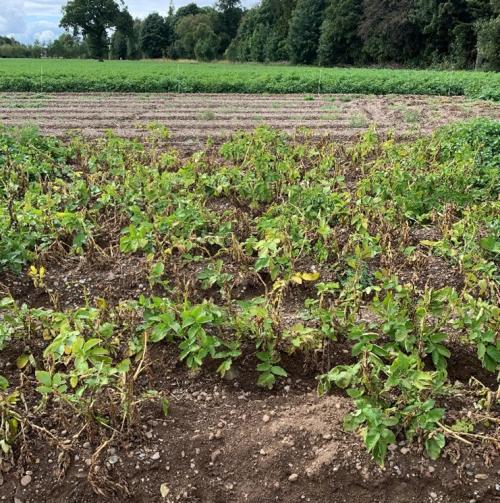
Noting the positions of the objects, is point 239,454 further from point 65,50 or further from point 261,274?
point 65,50

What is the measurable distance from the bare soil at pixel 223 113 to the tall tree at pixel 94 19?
6152 centimetres

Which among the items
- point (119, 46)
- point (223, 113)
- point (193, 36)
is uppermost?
point (193, 36)

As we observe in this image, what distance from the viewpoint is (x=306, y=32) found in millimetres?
55938

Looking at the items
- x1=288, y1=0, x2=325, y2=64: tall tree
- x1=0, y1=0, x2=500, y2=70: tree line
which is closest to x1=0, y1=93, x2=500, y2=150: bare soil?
x1=0, y1=0, x2=500, y2=70: tree line

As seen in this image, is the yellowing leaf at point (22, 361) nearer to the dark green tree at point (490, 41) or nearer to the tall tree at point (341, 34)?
the dark green tree at point (490, 41)

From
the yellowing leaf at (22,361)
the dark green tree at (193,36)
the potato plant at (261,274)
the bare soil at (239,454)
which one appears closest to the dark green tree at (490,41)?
the potato plant at (261,274)

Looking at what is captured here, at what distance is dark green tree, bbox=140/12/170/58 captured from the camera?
77250 millimetres

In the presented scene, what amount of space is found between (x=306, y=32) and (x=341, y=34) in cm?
615

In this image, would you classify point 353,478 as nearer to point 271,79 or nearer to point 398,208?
point 398,208

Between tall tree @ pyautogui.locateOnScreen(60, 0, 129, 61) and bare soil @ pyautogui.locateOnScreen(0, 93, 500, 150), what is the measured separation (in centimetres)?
6152

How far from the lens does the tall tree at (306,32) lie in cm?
5572

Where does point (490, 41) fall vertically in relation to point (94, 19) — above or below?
below

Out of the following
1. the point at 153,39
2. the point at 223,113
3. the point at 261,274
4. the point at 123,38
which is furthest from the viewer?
the point at 153,39

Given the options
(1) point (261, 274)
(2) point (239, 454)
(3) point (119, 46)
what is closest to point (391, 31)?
(3) point (119, 46)
